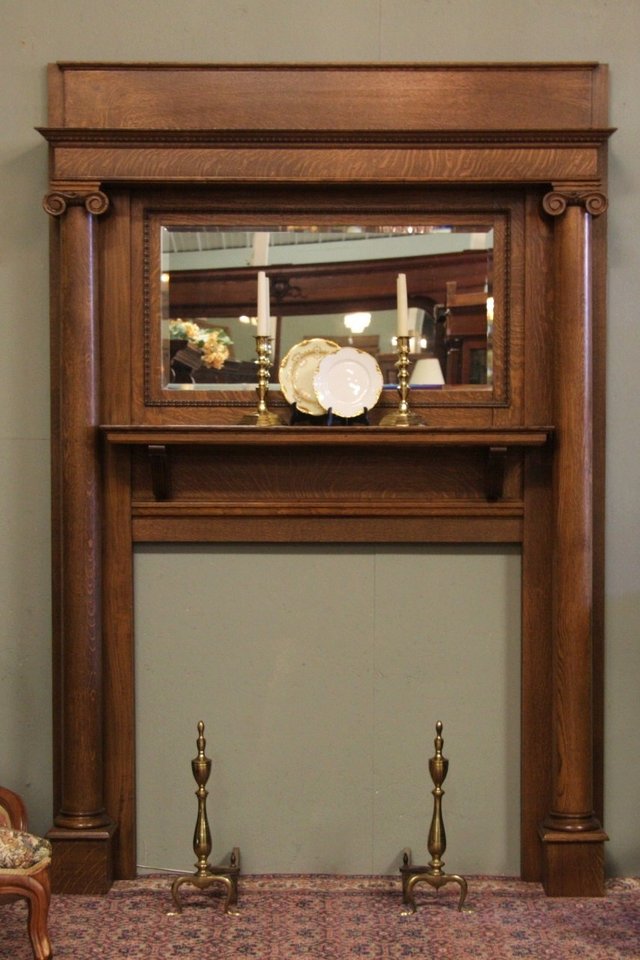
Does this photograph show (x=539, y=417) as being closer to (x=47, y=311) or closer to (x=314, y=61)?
(x=314, y=61)

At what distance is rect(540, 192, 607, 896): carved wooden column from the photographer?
2.98 metres

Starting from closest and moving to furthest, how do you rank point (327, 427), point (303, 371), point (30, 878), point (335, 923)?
point (30, 878) < point (335, 923) < point (327, 427) < point (303, 371)

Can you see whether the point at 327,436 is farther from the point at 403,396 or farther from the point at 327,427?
the point at 403,396

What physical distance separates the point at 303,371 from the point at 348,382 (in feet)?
0.44

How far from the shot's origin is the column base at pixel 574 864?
9.82 feet

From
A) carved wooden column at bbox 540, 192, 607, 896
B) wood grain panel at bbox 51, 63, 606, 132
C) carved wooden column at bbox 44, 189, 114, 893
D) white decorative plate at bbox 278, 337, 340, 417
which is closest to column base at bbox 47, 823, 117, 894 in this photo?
carved wooden column at bbox 44, 189, 114, 893

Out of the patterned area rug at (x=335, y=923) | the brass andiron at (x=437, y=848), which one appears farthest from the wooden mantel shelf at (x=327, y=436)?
the patterned area rug at (x=335, y=923)

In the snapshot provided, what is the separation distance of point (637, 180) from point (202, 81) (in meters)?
1.24

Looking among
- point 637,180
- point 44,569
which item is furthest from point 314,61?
point 44,569

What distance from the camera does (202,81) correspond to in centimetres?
301

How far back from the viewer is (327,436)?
9.68ft

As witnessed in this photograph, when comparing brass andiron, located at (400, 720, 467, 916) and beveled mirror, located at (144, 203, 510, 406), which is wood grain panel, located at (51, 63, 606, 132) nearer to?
beveled mirror, located at (144, 203, 510, 406)

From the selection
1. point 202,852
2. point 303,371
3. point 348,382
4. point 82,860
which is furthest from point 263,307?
point 82,860

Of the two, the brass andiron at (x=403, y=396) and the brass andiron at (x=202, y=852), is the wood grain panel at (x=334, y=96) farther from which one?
the brass andiron at (x=202, y=852)
